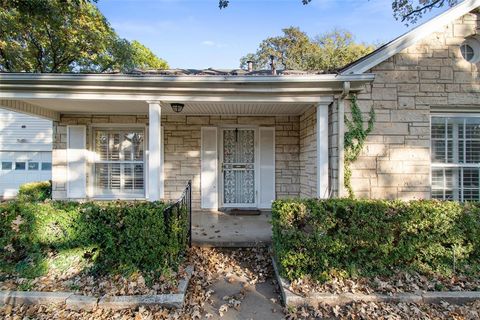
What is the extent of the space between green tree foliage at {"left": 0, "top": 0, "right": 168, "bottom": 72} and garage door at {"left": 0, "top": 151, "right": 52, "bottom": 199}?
4.58m

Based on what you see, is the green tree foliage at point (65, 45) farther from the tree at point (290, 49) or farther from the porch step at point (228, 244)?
the tree at point (290, 49)

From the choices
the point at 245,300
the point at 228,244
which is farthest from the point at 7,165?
the point at 245,300

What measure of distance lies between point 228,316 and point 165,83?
10.9 feet

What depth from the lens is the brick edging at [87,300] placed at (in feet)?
9.40

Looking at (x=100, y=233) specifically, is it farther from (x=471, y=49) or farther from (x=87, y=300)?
(x=471, y=49)

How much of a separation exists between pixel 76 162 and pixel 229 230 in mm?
4127

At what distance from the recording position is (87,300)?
9.45ft

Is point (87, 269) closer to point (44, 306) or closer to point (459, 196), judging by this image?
point (44, 306)

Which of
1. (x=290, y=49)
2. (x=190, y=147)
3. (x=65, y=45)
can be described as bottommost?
(x=190, y=147)

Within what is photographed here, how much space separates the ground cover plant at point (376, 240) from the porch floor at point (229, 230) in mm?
1219

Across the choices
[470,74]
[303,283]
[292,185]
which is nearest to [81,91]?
[303,283]

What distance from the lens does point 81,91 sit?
444cm

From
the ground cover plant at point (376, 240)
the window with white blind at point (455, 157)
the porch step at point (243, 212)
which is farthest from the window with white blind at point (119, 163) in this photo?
the window with white blind at point (455, 157)

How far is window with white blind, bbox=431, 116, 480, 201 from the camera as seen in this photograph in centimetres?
482
